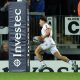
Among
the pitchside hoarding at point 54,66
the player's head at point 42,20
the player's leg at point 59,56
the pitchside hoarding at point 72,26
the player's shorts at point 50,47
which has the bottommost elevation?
the pitchside hoarding at point 54,66

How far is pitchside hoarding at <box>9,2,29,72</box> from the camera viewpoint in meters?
17.0

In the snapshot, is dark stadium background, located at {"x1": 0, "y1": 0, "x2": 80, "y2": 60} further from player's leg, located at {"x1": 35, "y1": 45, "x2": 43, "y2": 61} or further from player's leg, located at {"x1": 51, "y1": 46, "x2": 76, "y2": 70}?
player's leg, located at {"x1": 51, "y1": 46, "x2": 76, "y2": 70}

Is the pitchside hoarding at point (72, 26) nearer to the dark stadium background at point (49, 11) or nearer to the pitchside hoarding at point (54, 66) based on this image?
the dark stadium background at point (49, 11)

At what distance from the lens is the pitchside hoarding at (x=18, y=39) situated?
17.0m

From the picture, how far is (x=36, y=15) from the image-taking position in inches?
711

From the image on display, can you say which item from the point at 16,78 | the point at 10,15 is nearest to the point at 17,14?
the point at 10,15

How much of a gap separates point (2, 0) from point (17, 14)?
1365mm

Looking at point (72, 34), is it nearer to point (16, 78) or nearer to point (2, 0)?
point (2, 0)

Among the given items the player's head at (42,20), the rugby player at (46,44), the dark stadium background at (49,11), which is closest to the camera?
the rugby player at (46,44)

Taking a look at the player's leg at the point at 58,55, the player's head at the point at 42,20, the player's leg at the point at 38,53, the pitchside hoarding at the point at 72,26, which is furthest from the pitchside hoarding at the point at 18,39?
the pitchside hoarding at the point at 72,26

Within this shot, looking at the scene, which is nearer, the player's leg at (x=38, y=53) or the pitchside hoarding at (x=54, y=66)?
the player's leg at (x=38, y=53)

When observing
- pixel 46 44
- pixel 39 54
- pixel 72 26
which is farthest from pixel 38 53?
pixel 72 26

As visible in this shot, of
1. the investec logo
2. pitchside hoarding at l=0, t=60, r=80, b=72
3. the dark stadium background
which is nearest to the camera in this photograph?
the investec logo

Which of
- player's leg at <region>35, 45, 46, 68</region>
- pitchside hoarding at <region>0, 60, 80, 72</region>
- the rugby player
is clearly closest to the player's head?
the rugby player
